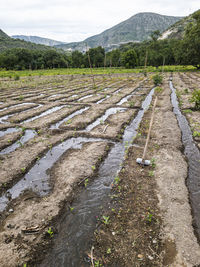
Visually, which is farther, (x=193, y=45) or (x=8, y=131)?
(x=193, y=45)

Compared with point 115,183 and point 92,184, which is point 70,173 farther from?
point 115,183

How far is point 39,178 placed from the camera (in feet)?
21.7

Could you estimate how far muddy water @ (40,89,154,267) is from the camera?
3.85 meters

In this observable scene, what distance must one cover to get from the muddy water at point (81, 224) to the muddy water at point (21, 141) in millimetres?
5270

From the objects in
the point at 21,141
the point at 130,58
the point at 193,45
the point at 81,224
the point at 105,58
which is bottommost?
the point at 81,224

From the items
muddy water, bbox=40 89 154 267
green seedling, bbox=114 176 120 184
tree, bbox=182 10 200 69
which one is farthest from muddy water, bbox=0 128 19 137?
tree, bbox=182 10 200 69

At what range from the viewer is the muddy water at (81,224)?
385 cm

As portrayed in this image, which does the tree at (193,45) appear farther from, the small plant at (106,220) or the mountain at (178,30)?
the mountain at (178,30)

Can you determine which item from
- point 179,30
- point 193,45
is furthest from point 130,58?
point 179,30

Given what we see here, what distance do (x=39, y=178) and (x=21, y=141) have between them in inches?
166

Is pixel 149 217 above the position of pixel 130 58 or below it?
below

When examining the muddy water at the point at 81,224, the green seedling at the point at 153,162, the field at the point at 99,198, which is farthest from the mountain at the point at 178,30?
the muddy water at the point at 81,224

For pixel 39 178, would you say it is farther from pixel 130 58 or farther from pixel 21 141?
pixel 130 58

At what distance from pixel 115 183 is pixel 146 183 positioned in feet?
3.82
